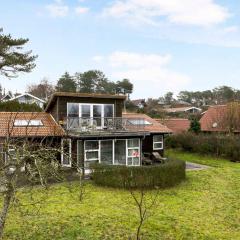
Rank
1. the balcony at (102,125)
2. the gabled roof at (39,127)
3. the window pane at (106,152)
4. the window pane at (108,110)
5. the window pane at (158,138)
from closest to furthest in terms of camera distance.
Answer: the gabled roof at (39,127) < the balcony at (102,125) < the window pane at (106,152) < the window pane at (108,110) < the window pane at (158,138)

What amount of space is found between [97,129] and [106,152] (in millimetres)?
1716

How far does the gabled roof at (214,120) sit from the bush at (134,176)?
22.1m

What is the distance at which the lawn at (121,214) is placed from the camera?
12.6 metres

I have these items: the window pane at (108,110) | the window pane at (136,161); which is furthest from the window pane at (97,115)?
the window pane at (136,161)

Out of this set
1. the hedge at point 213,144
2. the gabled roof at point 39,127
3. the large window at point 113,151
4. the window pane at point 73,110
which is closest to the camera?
the gabled roof at point 39,127

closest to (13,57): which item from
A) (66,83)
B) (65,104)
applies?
(65,104)

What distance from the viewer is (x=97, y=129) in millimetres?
24719

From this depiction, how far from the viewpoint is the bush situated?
20.0 meters

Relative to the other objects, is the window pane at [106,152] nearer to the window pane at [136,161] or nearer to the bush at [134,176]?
the window pane at [136,161]

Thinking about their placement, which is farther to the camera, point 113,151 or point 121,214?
point 113,151

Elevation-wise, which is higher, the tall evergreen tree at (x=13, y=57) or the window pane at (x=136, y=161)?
the tall evergreen tree at (x=13, y=57)

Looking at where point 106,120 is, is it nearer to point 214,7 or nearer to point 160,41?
point 160,41

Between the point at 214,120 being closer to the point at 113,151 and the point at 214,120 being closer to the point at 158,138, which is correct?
the point at 158,138

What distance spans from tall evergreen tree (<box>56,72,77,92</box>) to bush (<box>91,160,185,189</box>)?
57.1 metres
